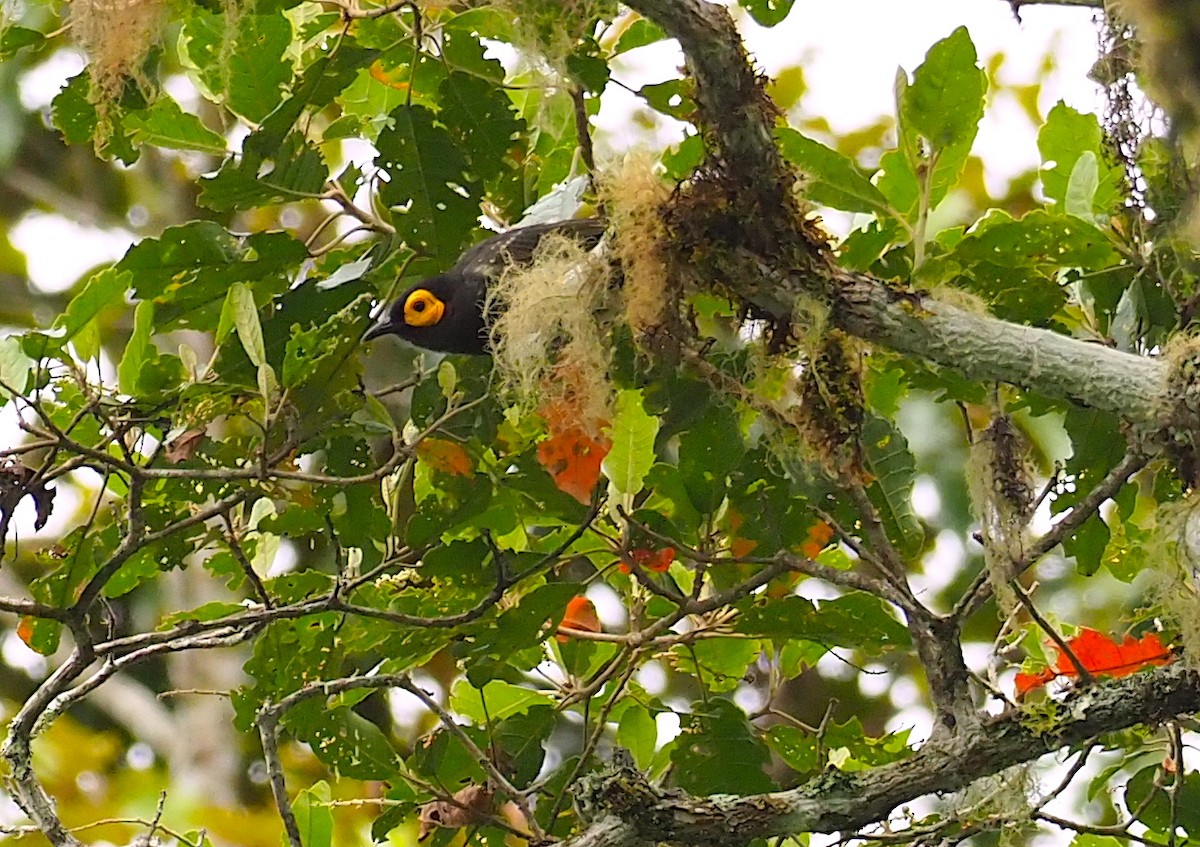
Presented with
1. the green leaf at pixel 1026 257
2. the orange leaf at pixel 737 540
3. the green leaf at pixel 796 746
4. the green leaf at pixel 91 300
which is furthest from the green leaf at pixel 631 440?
the green leaf at pixel 91 300

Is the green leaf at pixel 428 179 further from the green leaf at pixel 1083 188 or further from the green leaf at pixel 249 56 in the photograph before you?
the green leaf at pixel 1083 188

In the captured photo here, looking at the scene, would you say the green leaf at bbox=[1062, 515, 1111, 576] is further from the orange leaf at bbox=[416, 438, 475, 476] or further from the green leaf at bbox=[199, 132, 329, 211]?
the green leaf at bbox=[199, 132, 329, 211]

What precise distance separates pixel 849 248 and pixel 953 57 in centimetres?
25

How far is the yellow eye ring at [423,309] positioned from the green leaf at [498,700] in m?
0.52

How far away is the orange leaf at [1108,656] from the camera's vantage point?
1.66 metres

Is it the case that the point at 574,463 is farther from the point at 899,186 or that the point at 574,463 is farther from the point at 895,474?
the point at 899,186

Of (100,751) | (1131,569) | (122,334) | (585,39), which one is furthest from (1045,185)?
(122,334)

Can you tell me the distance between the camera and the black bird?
6.25 feet

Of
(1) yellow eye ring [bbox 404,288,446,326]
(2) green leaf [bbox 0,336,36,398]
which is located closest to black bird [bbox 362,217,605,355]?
(1) yellow eye ring [bbox 404,288,446,326]

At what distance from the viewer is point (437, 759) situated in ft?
6.02

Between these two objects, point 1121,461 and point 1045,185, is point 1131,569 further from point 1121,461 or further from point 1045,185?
point 1045,185

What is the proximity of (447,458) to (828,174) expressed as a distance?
0.56 m

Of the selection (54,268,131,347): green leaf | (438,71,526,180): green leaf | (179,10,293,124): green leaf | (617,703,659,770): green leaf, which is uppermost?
(179,10,293,124): green leaf

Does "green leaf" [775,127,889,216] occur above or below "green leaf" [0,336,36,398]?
below
